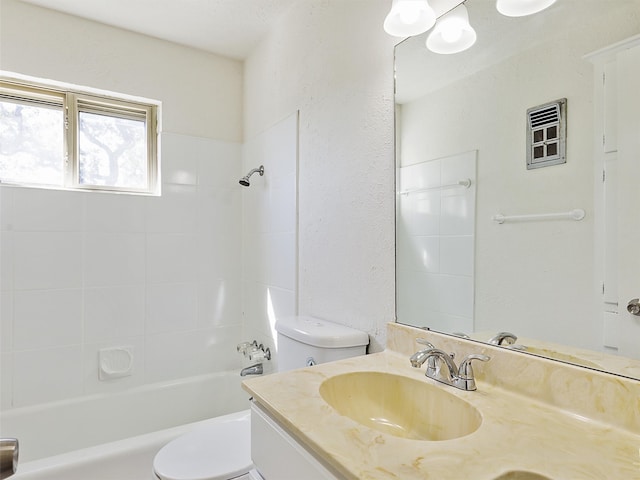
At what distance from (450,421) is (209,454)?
98 centimetres

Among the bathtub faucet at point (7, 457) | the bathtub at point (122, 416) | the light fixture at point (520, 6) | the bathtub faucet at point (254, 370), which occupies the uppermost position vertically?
the light fixture at point (520, 6)

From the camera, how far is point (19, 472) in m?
1.27

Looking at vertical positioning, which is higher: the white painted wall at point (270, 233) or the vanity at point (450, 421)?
the white painted wall at point (270, 233)

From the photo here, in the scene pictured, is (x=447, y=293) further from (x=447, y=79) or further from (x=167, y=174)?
(x=167, y=174)

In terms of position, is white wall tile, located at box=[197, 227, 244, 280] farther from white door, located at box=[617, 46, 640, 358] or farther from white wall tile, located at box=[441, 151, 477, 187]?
white door, located at box=[617, 46, 640, 358]

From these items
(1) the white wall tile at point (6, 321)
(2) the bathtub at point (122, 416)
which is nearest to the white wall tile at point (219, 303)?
(2) the bathtub at point (122, 416)

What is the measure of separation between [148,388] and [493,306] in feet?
6.38

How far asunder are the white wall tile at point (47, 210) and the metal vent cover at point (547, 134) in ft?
6.93

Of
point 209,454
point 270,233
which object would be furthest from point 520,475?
point 270,233

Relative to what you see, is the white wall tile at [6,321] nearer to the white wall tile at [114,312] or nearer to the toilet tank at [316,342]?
the white wall tile at [114,312]

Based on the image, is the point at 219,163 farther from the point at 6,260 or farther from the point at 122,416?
the point at 122,416

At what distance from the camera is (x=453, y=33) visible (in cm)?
111

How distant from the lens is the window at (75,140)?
6.44 ft

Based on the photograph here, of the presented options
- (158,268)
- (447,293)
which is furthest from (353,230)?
(158,268)
